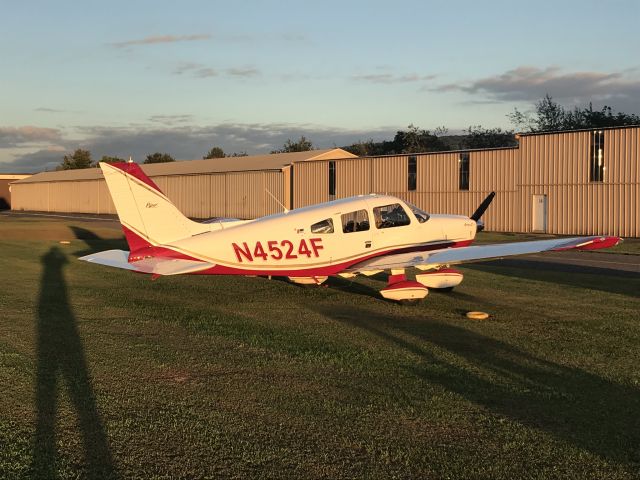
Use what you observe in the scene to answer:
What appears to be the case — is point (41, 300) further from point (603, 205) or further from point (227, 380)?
point (603, 205)

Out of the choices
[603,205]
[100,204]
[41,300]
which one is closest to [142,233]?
[41,300]

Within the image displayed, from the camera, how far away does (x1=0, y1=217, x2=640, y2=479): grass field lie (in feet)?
16.7

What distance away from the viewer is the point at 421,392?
267 inches

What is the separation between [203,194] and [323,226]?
4962 centimetres

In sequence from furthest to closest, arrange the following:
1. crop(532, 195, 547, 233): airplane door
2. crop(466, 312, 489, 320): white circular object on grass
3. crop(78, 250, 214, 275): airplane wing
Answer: crop(532, 195, 547, 233): airplane door → crop(78, 250, 214, 275): airplane wing → crop(466, 312, 489, 320): white circular object on grass

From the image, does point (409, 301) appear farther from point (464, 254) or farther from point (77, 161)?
point (77, 161)

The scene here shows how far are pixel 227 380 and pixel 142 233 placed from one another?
5.86m

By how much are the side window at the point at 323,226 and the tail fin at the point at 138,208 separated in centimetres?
278

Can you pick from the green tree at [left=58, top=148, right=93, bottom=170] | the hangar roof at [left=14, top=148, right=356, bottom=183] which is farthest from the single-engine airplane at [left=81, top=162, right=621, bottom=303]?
the green tree at [left=58, top=148, right=93, bottom=170]

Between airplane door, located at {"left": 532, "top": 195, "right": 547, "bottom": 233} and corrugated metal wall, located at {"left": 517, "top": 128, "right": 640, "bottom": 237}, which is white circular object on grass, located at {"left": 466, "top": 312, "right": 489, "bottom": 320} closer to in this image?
corrugated metal wall, located at {"left": 517, "top": 128, "right": 640, "bottom": 237}

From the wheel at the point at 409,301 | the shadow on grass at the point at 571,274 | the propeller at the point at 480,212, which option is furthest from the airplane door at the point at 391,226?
the shadow on grass at the point at 571,274

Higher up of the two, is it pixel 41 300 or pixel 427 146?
pixel 427 146

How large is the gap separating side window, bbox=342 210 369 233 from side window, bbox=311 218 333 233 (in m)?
0.31

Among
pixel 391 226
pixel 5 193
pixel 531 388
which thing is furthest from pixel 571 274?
pixel 5 193
